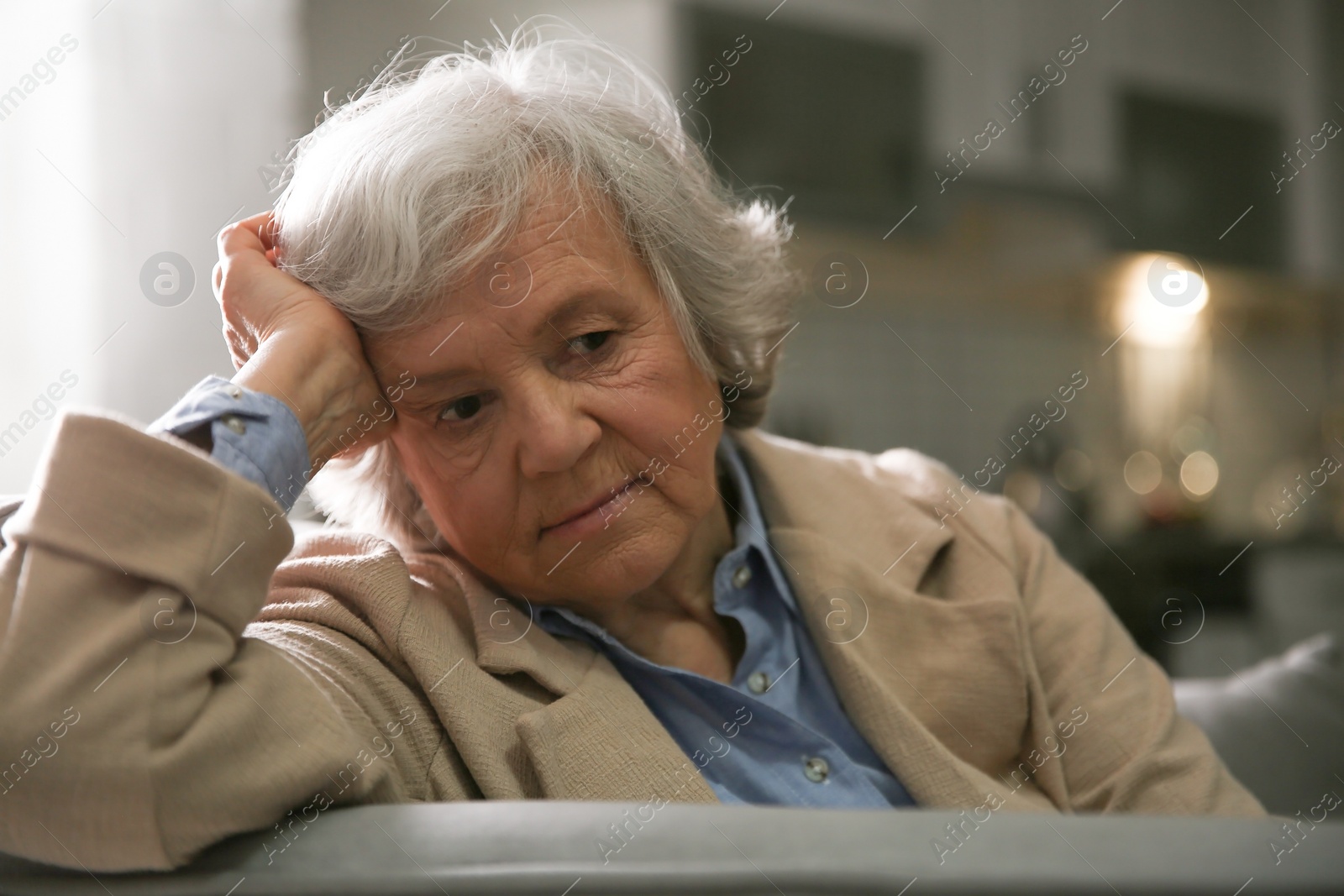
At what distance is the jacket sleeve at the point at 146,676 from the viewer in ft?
2.05

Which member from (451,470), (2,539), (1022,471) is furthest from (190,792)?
(1022,471)

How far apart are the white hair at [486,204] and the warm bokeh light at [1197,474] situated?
3180mm

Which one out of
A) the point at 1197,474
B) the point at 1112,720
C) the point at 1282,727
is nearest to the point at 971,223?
the point at 1197,474

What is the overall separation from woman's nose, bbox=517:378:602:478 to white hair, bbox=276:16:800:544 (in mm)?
109

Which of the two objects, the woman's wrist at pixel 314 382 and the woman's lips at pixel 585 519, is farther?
the woman's lips at pixel 585 519

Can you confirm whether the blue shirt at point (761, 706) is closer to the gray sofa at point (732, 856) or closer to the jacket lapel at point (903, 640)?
the jacket lapel at point (903, 640)

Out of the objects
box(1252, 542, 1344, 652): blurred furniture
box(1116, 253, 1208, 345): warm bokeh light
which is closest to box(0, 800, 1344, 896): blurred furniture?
box(1252, 542, 1344, 652): blurred furniture

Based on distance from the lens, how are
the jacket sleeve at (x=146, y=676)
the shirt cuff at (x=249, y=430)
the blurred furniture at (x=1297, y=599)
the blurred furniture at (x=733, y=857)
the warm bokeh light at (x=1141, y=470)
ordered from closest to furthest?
1. the blurred furniture at (x=733, y=857)
2. the jacket sleeve at (x=146, y=676)
3. the shirt cuff at (x=249, y=430)
4. the blurred furniture at (x=1297, y=599)
5. the warm bokeh light at (x=1141, y=470)

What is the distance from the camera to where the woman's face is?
2.93ft

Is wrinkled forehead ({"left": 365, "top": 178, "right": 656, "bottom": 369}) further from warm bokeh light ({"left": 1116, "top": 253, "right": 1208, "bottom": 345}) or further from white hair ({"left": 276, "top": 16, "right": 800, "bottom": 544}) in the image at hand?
warm bokeh light ({"left": 1116, "top": 253, "right": 1208, "bottom": 345})

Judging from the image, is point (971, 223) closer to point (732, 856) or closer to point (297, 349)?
point (297, 349)

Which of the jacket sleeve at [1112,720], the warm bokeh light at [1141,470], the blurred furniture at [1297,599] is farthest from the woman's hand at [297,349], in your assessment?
the warm bokeh light at [1141,470]

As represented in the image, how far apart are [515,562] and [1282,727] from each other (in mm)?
1007

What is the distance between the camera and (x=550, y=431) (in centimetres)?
88
